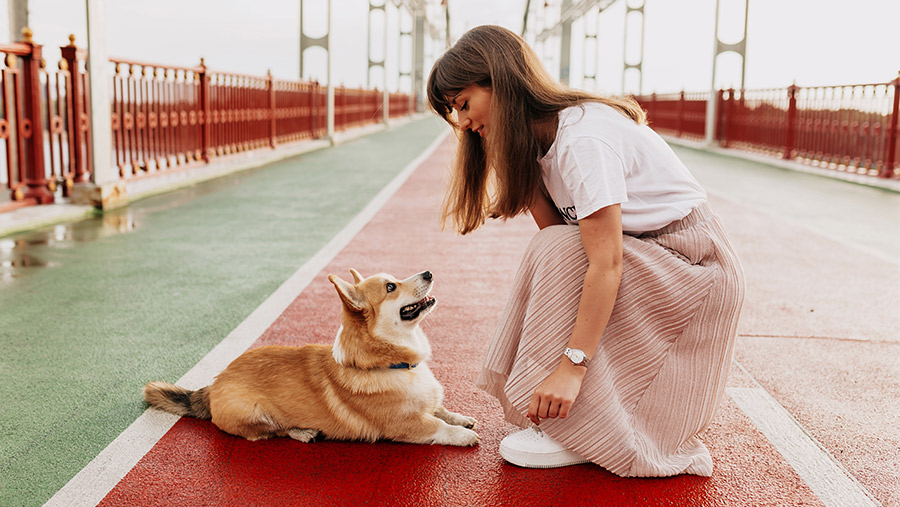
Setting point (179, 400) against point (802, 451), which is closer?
point (802, 451)

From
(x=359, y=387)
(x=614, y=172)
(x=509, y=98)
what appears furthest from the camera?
(x=359, y=387)

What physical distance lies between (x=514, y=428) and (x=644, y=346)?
2.35 ft

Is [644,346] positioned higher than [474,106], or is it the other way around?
[474,106]

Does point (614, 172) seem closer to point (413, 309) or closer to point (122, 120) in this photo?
point (413, 309)

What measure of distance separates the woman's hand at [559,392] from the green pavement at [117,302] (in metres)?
1.56

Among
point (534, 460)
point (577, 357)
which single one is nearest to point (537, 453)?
point (534, 460)

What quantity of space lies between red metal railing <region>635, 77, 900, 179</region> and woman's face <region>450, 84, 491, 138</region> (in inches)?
518

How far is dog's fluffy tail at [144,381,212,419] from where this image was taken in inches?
130

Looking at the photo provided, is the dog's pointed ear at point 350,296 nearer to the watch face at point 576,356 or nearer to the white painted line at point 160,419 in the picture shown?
the watch face at point 576,356

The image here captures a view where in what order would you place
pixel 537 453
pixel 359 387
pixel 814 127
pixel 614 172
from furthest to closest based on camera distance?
pixel 814 127
pixel 359 387
pixel 537 453
pixel 614 172

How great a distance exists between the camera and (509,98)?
2.83m

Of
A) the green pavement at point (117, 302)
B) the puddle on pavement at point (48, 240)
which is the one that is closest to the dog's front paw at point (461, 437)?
the green pavement at point (117, 302)

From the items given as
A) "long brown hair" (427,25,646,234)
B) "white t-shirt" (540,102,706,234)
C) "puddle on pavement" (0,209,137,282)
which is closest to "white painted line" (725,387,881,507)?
"white t-shirt" (540,102,706,234)

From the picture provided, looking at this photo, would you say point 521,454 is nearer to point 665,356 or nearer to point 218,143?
point 665,356
